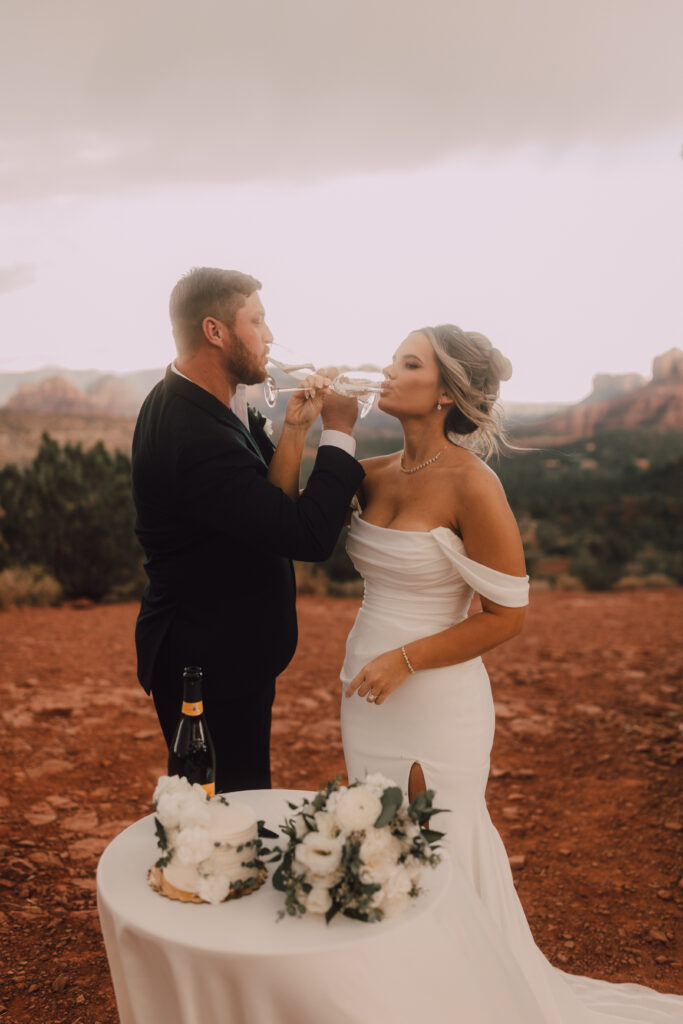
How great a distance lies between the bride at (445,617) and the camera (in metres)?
2.56

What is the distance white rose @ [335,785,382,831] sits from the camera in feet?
5.34

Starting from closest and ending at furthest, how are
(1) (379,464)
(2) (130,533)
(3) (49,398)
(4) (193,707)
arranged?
(4) (193,707)
(1) (379,464)
(2) (130,533)
(3) (49,398)

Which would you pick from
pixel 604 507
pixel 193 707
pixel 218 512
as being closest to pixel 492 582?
pixel 218 512

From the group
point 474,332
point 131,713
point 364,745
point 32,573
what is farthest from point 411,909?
point 32,573

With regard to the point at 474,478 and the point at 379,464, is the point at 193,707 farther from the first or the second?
the point at 379,464

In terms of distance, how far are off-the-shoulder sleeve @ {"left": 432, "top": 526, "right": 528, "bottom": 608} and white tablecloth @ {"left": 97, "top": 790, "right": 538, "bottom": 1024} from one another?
0.92 meters

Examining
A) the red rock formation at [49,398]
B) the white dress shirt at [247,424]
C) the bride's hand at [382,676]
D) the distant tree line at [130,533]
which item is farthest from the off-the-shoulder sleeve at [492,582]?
the red rock formation at [49,398]

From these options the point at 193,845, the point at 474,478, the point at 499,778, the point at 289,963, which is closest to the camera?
the point at 289,963

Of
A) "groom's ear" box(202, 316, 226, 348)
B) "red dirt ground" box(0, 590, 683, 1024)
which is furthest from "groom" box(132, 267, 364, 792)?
"red dirt ground" box(0, 590, 683, 1024)

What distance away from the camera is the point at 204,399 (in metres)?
2.70

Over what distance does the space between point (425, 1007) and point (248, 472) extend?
1.51m

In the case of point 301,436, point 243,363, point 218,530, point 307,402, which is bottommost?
point 218,530

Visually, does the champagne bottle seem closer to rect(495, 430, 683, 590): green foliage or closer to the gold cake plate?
the gold cake plate

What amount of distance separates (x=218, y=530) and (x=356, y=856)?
132 cm
